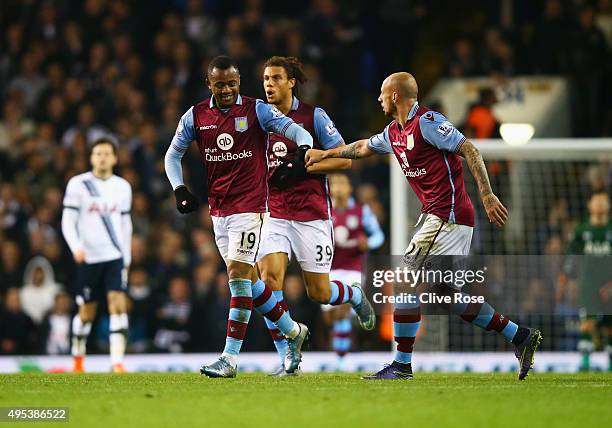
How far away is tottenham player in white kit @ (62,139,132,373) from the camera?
37.9 ft

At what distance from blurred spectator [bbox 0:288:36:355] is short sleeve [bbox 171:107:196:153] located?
6.43m

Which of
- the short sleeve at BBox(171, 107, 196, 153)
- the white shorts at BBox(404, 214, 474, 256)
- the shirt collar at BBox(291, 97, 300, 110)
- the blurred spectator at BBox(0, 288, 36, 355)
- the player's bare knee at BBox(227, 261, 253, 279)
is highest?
the shirt collar at BBox(291, 97, 300, 110)

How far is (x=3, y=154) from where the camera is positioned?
1670 cm

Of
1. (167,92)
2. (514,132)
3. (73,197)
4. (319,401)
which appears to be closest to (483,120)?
(514,132)

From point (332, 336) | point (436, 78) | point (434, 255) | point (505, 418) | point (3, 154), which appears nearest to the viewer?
point (505, 418)

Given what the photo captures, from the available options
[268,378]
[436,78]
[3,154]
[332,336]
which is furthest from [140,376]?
[436,78]

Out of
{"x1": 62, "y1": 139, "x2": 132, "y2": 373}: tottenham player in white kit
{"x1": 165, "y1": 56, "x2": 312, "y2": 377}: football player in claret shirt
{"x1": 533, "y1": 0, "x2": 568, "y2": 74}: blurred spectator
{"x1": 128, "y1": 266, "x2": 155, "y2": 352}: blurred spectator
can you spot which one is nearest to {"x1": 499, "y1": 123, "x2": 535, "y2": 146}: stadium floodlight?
{"x1": 533, "y1": 0, "x2": 568, "y2": 74}: blurred spectator

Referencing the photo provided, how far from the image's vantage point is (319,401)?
269 inches

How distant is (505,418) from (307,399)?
52.4 inches

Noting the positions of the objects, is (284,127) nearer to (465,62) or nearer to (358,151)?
(358,151)

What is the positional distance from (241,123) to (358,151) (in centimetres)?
88

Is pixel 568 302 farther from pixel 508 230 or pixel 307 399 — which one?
pixel 307 399

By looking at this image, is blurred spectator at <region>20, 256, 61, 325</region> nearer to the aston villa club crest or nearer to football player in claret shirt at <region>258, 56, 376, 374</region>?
football player in claret shirt at <region>258, 56, 376, 374</region>

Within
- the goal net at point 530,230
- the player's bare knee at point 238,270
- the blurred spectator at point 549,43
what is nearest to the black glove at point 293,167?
the player's bare knee at point 238,270
